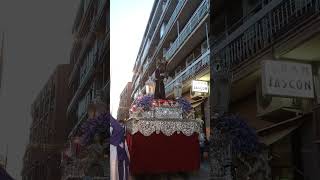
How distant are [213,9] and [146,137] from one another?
724mm

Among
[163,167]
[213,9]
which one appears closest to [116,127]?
[163,167]

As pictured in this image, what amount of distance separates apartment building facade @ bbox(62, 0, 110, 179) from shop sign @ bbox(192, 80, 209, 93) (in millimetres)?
410

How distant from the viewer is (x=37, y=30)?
2.06 metres

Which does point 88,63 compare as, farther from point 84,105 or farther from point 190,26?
point 190,26

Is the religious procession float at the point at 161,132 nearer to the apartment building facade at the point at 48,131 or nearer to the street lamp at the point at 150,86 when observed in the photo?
the street lamp at the point at 150,86

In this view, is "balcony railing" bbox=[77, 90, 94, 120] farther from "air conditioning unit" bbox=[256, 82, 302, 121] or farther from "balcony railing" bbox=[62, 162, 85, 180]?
"air conditioning unit" bbox=[256, 82, 302, 121]

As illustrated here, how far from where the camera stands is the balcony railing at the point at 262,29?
5.84 ft

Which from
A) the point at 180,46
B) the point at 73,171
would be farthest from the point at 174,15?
the point at 73,171

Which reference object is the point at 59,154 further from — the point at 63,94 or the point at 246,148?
the point at 246,148

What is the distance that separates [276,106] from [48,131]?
41.7 inches

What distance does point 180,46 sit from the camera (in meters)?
2.00

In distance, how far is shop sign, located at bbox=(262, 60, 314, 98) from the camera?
1.87 meters

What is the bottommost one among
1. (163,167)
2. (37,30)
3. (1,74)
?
(163,167)

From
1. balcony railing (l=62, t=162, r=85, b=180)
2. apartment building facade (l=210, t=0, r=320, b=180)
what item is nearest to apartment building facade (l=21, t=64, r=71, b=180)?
balcony railing (l=62, t=162, r=85, b=180)
